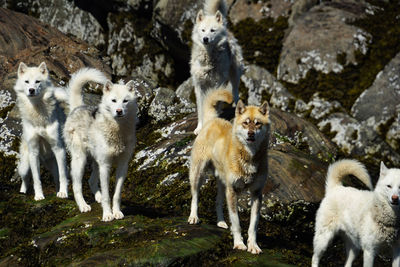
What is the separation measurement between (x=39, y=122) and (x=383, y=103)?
10.2 m

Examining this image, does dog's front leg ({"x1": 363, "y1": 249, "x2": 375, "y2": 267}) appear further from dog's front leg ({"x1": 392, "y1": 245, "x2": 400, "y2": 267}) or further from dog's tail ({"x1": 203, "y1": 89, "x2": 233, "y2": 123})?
dog's tail ({"x1": 203, "y1": 89, "x2": 233, "y2": 123})

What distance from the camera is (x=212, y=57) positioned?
11.3 meters

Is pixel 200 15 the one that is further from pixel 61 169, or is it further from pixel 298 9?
pixel 298 9

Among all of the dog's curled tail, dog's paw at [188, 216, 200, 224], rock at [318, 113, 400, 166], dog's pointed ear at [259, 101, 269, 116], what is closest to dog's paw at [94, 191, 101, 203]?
dog's paw at [188, 216, 200, 224]

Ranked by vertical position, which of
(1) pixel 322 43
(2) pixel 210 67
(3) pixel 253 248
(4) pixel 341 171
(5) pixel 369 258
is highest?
(1) pixel 322 43

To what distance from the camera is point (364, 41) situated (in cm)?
1655

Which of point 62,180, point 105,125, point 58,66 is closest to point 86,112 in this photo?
point 105,125

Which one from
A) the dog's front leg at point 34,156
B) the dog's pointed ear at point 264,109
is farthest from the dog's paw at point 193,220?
the dog's front leg at point 34,156

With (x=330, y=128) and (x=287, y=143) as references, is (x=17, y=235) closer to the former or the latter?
(x=287, y=143)

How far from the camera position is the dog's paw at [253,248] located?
6682mm

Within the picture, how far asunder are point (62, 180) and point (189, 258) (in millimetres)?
3511

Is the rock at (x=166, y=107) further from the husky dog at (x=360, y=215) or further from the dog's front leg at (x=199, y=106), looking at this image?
the husky dog at (x=360, y=215)

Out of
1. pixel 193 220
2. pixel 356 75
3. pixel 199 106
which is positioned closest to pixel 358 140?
pixel 356 75

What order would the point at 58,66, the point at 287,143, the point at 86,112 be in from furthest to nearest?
the point at 58,66
the point at 287,143
the point at 86,112
